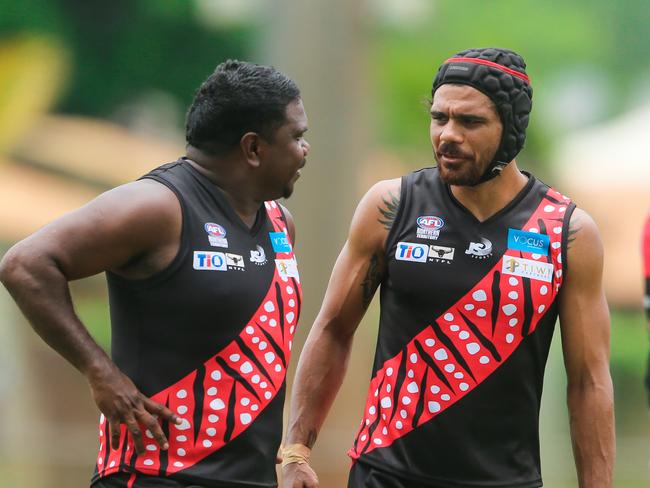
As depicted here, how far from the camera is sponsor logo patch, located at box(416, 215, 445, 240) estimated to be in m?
4.67

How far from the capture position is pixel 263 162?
14.5 feet

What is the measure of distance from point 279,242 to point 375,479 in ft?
3.10

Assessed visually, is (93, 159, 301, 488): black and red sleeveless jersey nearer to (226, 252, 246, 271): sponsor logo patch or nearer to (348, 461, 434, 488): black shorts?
(226, 252, 246, 271): sponsor logo patch

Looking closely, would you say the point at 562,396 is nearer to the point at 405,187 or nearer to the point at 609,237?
the point at 609,237

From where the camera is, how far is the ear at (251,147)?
14.4ft

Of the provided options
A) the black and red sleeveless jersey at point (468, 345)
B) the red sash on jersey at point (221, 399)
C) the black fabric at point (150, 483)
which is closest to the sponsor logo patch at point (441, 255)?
the black and red sleeveless jersey at point (468, 345)

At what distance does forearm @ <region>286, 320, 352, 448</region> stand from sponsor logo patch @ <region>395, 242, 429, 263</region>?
1.62ft

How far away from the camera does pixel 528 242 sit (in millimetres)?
4629

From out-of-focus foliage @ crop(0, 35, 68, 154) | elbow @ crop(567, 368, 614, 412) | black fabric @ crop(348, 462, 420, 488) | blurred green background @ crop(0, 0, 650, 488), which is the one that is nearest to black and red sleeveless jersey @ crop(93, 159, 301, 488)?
black fabric @ crop(348, 462, 420, 488)

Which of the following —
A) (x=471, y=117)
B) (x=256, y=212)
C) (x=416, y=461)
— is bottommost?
(x=416, y=461)

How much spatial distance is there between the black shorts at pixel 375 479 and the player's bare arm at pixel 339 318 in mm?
186

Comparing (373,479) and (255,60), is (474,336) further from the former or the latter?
(255,60)

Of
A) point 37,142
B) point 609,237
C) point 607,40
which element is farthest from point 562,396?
point 37,142

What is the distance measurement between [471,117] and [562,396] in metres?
9.31
